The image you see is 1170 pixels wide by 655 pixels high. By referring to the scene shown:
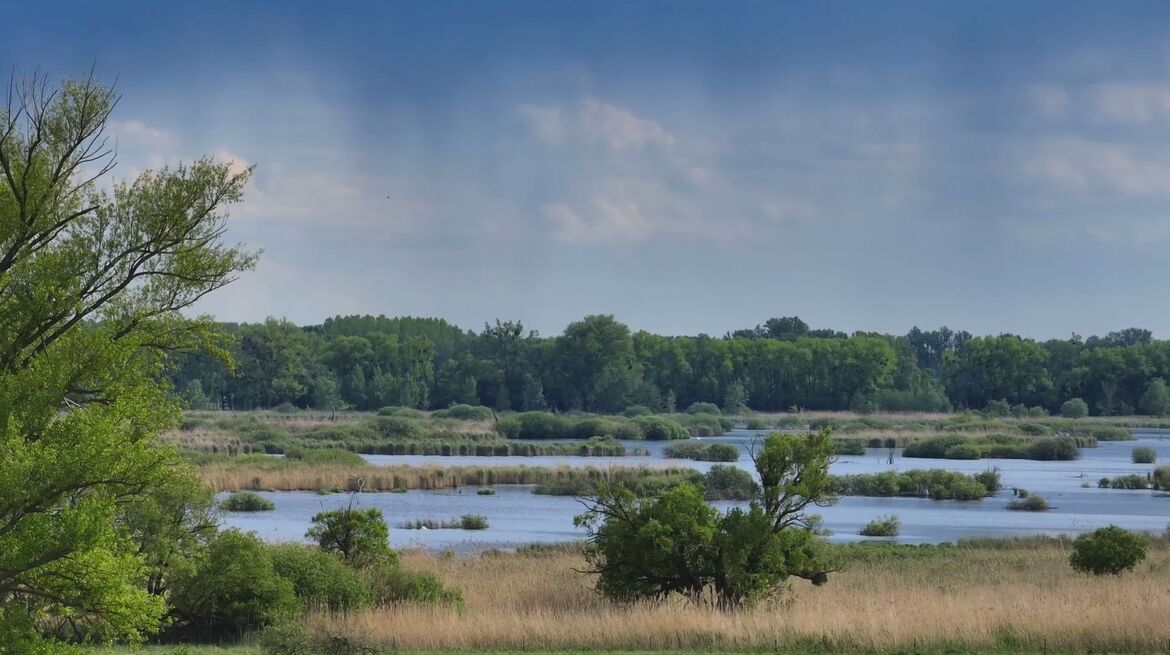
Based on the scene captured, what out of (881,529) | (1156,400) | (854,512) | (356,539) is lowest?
(881,529)

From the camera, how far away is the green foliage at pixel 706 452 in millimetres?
83000

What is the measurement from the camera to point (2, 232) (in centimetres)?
1602

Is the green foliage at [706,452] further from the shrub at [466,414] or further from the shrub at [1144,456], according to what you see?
the shrub at [466,414]

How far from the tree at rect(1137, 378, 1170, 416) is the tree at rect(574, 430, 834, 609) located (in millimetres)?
142973

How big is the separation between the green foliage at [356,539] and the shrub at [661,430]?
95421 millimetres

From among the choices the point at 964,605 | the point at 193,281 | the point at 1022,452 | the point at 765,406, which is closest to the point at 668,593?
the point at 964,605

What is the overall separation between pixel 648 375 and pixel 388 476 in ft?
353

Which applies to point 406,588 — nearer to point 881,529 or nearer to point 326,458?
point 881,529

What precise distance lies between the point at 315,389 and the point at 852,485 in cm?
10269

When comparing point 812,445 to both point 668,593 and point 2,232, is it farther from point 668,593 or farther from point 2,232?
point 2,232

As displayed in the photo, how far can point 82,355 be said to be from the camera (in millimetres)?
15242

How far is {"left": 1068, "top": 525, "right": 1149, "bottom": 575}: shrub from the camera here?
27.4m

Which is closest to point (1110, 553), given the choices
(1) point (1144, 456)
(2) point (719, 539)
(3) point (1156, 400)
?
(2) point (719, 539)

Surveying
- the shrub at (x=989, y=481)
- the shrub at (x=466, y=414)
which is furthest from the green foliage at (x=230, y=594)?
the shrub at (x=466, y=414)
